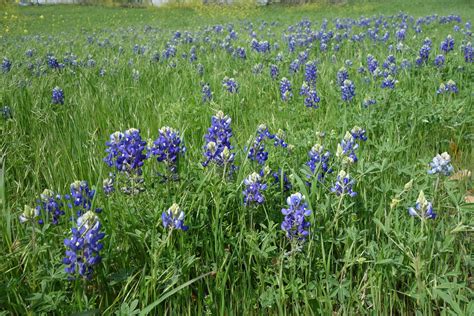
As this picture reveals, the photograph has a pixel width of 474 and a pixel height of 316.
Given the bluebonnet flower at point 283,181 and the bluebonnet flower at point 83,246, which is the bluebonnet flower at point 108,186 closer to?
the bluebonnet flower at point 83,246

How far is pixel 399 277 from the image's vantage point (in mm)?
2033

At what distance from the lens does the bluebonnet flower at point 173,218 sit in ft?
5.98

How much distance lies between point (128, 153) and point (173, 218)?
51 cm

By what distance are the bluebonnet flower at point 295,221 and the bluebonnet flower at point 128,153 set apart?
0.75 m

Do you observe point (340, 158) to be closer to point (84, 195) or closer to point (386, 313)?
point (386, 313)

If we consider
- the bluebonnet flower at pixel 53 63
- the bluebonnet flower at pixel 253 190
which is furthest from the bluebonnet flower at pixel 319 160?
the bluebonnet flower at pixel 53 63

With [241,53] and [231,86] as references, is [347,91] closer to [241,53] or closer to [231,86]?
[231,86]

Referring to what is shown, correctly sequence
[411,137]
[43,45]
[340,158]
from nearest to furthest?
[340,158]
[411,137]
[43,45]

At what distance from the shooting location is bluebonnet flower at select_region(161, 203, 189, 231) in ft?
5.98

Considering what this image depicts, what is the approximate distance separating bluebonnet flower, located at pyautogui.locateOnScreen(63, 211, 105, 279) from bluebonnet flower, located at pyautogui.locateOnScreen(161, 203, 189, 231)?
259mm

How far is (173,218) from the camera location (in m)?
1.85

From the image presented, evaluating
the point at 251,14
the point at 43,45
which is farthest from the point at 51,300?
the point at 251,14

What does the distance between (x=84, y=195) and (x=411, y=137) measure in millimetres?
2375

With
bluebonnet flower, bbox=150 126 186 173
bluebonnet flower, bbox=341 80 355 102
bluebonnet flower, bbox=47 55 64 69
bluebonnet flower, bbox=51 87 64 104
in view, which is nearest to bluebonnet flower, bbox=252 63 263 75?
bluebonnet flower, bbox=341 80 355 102
